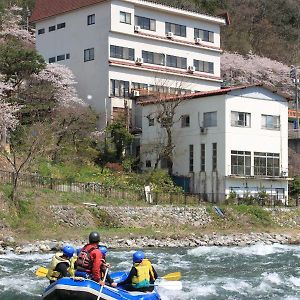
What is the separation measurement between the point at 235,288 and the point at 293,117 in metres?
36.2

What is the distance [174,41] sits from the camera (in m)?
46.3

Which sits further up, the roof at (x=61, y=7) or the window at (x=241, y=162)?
the roof at (x=61, y=7)

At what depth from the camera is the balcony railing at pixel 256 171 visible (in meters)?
36.8

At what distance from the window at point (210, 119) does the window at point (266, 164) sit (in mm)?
2940

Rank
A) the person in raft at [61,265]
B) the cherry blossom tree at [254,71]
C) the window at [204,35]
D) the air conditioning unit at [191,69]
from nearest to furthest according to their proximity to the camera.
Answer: the person in raft at [61,265]
the air conditioning unit at [191,69]
the window at [204,35]
the cherry blossom tree at [254,71]

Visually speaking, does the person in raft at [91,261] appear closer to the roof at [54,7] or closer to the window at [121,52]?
the window at [121,52]

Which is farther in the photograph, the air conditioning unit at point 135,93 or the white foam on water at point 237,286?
the air conditioning unit at point 135,93

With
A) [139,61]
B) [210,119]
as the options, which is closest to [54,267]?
[210,119]

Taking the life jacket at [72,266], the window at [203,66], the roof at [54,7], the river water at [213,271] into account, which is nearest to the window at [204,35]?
the window at [203,66]

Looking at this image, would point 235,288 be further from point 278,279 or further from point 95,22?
point 95,22

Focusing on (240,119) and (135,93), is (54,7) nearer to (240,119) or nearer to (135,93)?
→ (135,93)

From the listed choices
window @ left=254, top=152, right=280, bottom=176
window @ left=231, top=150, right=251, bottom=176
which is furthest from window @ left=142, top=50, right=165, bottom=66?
window @ left=254, top=152, right=280, bottom=176

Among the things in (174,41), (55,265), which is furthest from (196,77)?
(55,265)

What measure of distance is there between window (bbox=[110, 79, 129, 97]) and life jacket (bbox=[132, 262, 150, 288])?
28.0 m
